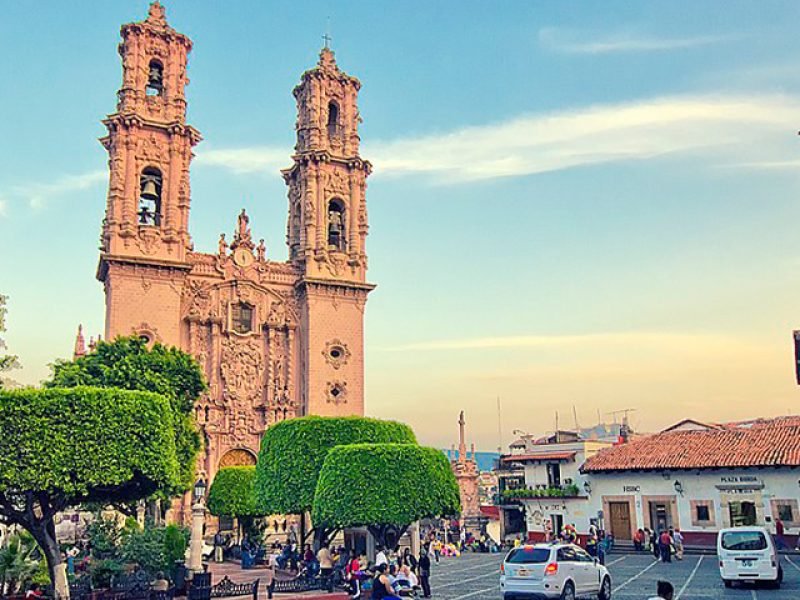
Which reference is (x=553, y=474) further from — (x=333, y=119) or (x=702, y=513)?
(x=333, y=119)

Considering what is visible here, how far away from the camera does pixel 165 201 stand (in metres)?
43.8

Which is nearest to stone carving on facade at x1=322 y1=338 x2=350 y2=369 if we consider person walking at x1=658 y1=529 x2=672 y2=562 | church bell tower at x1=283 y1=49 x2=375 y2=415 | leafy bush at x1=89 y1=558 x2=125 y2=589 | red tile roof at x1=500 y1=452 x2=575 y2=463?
church bell tower at x1=283 y1=49 x2=375 y2=415

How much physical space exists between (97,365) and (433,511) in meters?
16.2

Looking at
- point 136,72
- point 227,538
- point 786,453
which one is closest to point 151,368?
point 227,538

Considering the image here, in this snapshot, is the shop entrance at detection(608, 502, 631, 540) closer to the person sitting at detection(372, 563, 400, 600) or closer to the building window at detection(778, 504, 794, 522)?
the building window at detection(778, 504, 794, 522)

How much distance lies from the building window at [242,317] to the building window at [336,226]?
640cm

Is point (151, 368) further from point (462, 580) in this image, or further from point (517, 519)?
point (517, 519)

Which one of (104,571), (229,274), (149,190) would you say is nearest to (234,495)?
(229,274)

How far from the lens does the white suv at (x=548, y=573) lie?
17.0 metres

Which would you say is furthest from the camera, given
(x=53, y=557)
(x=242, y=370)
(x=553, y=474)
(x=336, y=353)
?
Answer: (x=336, y=353)

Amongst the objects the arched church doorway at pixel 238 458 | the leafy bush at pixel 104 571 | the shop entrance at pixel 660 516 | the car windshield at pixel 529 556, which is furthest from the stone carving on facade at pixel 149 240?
the car windshield at pixel 529 556

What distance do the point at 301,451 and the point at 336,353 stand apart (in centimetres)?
1645

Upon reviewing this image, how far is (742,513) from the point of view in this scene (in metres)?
33.9

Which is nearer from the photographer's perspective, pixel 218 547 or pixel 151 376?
pixel 151 376
